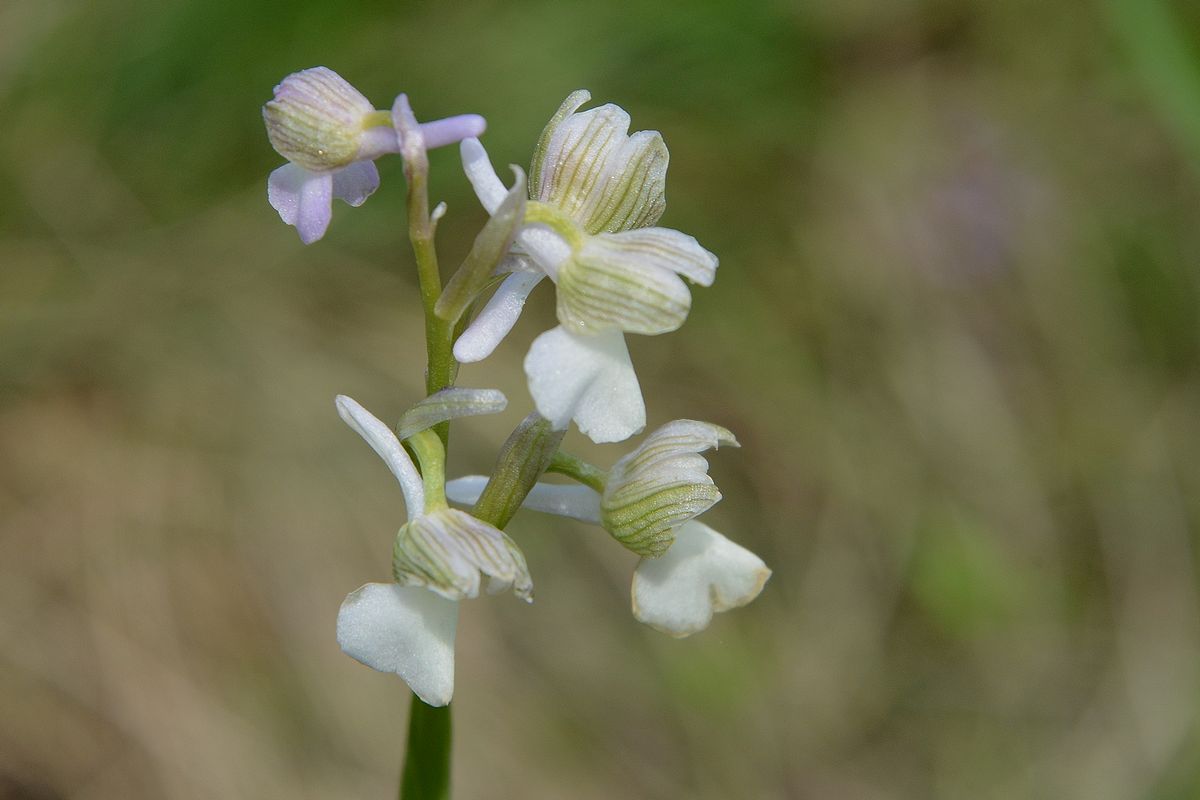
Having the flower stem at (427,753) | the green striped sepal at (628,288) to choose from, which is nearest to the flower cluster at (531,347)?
the green striped sepal at (628,288)

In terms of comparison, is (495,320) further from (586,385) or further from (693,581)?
(693,581)

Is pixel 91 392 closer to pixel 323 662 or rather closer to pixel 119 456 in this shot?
pixel 119 456

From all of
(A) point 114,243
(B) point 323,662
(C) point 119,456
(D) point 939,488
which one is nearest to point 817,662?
(D) point 939,488

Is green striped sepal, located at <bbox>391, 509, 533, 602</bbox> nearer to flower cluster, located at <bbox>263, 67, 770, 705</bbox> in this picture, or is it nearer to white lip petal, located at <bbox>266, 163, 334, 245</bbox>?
flower cluster, located at <bbox>263, 67, 770, 705</bbox>

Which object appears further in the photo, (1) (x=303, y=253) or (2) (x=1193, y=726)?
(1) (x=303, y=253)

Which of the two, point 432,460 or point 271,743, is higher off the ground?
point 271,743

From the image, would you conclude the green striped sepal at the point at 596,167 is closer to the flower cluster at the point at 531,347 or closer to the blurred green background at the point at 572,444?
the flower cluster at the point at 531,347

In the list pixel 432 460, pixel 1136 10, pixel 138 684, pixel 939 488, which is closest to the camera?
pixel 432 460

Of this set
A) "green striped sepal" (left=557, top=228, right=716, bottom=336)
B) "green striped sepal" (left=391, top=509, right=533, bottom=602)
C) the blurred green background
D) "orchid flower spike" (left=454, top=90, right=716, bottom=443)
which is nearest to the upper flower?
Answer: "orchid flower spike" (left=454, top=90, right=716, bottom=443)
